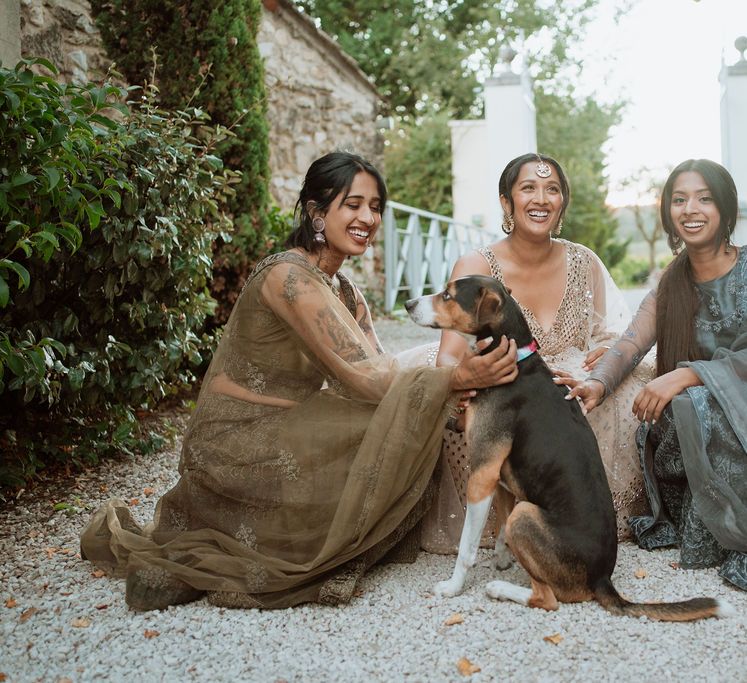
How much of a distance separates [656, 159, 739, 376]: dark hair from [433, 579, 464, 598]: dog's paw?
57.8 inches

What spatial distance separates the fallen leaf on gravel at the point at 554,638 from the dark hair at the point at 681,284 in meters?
1.52

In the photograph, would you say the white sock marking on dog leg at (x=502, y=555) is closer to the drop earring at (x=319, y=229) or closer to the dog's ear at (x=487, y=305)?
the dog's ear at (x=487, y=305)

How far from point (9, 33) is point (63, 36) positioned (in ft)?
5.50

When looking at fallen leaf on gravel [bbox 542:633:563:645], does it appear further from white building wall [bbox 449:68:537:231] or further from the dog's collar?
white building wall [bbox 449:68:537:231]

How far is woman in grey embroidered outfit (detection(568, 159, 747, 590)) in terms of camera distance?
322 cm

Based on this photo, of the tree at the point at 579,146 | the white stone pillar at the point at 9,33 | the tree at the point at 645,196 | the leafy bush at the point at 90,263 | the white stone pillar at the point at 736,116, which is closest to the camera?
the leafy bush at the point at 90,263

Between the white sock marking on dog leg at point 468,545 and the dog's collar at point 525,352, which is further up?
the dog's collar at point 525,352

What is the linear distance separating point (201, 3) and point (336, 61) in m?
5.41

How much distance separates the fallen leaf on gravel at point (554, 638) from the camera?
2650 millimetres

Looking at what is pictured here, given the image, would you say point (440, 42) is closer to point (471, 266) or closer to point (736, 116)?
point (736, 116)

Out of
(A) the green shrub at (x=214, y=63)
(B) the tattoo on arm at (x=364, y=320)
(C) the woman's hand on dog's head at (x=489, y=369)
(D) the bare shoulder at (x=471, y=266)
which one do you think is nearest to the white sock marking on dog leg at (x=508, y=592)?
(C) the woman's hand on dog's head at (x=489, y=369)

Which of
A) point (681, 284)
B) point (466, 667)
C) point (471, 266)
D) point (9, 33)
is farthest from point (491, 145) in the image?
point (466, 667)

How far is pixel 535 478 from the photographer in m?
2.94

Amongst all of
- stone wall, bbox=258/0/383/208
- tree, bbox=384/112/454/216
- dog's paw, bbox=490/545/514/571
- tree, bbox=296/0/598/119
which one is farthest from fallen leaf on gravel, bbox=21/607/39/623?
tree, bbox=296/0/598/119
